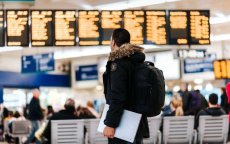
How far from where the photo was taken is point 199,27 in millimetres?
11875

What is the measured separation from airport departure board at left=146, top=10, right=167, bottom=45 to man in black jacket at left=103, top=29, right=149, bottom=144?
741 centimetres

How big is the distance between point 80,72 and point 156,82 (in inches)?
973

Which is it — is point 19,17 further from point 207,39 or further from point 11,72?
point 11,72

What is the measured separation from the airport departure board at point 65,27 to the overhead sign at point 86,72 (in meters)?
16.1

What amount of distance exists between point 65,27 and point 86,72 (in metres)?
16.9

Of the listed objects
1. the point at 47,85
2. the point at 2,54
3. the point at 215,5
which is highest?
the point at 215,5

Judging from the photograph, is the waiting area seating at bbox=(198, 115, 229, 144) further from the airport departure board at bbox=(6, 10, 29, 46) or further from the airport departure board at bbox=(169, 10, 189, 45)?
the airport departure board at bbox=(6, 10, 29, 46)

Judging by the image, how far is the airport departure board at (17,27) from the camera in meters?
11.0

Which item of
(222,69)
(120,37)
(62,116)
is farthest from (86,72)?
(120,37)

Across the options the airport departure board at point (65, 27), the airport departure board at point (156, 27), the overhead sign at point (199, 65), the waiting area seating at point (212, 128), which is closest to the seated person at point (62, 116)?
the airport departure board at point (65, 27)

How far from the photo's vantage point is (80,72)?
28.7 meters

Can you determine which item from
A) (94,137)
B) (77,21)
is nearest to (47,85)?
(77,21)

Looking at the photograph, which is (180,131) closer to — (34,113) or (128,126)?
(34,113)

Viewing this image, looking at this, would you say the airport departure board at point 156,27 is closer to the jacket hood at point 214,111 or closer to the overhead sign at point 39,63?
the jacket hood at point 214,111
